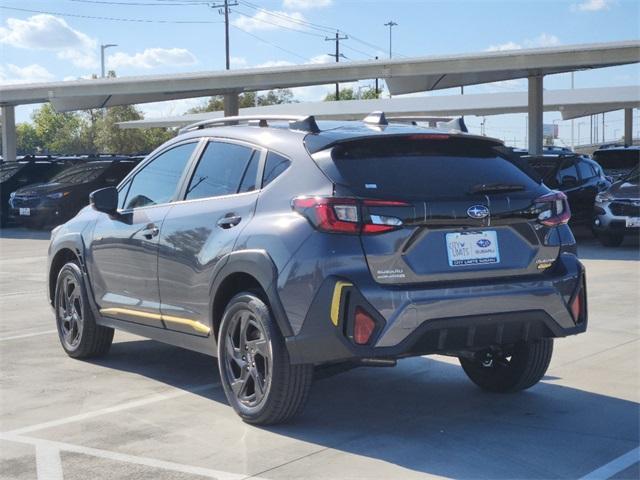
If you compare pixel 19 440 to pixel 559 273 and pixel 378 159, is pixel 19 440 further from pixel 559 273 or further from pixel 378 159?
pixel 559 273

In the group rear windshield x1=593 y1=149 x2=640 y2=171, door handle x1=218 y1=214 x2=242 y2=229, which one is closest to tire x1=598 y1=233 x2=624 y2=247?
rear windshield x1=593 y1=149 x2=640 y2=171

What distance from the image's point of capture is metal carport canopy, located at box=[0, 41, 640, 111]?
2261cm

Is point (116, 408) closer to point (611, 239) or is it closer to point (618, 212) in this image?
point (618, 212)

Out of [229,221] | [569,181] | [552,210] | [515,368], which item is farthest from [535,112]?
[229,221]

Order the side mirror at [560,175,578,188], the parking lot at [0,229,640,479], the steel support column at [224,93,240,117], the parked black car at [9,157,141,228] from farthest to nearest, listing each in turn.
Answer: the steel support column at [224,93,240,117], the parked black car at [9,157,141,228], the side mirror at [560,175,578,188], the parking lot at [0,229,640,479]

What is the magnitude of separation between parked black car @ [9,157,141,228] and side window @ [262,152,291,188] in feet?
57.1

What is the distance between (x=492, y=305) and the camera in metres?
5.29

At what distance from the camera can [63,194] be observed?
2288 centimetres

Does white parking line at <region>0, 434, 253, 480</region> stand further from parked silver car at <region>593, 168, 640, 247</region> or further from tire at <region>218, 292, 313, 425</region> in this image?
parked silver car at <region>593, 168, 640, 247</region>

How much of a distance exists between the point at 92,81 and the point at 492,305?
88.0 ft

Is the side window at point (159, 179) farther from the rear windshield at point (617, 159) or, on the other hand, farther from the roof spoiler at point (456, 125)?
the rear windshield at point (617, 159)

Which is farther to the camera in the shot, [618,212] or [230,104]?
[230,104]

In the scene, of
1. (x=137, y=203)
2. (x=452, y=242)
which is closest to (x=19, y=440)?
(x=137, y=203)

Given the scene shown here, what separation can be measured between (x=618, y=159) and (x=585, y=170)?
6244 millimetres
